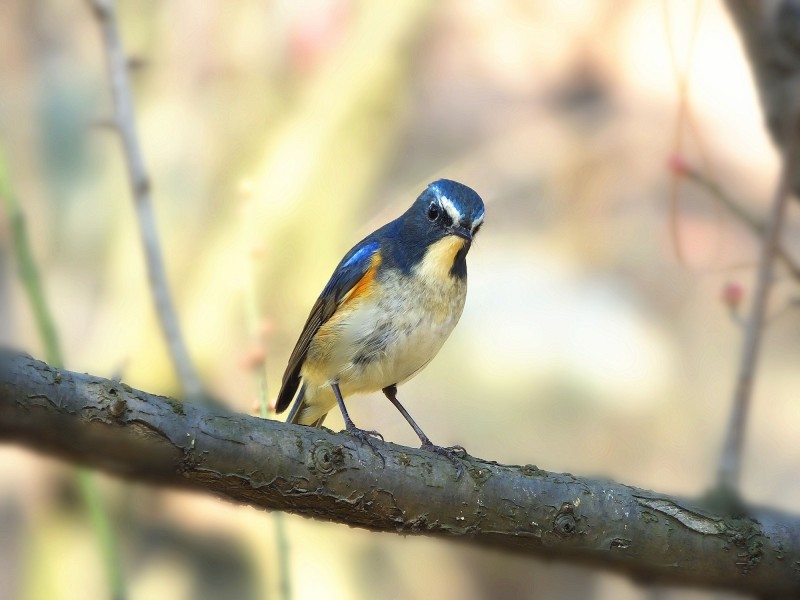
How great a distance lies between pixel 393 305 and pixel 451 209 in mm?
419

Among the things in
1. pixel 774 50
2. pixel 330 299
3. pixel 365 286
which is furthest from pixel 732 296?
pixel 330 299

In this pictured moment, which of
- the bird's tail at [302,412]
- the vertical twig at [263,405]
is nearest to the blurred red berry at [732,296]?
the vertical twig at [263,405]

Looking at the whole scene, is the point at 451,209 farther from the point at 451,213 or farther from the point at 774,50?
the point at 774,50

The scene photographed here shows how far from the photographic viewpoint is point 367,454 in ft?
8.80

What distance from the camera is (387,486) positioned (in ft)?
8.83

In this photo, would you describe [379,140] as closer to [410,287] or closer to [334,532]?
[334,532]

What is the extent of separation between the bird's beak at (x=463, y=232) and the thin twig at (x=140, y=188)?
3.97 ft

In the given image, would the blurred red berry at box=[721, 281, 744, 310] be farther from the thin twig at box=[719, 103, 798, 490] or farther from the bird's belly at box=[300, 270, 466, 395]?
the bird's belly at box=[300, 270, 466, 395]

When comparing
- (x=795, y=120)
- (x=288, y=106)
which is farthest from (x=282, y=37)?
(x=795, y=120)

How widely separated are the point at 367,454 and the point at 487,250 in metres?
6.77

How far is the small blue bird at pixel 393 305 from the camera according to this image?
381 cm

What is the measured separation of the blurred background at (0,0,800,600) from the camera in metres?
6.91

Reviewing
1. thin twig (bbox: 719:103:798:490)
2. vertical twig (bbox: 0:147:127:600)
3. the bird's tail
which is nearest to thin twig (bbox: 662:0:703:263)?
thin twig (bbox: 719:103:798:490)

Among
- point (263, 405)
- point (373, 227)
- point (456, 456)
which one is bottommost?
point (456, 456)
